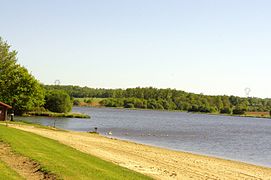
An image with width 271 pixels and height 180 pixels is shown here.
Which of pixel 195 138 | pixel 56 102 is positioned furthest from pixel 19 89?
pixel 195 138

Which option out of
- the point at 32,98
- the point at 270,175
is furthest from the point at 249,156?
the point at 32,98

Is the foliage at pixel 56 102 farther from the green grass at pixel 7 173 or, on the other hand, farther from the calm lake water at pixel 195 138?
the green grass at pixel 7 173

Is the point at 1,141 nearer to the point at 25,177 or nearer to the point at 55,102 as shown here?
the point at 25,177

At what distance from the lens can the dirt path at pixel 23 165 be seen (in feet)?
63.2

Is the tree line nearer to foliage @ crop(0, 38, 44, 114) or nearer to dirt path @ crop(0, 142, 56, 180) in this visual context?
foliage @ crop(0, 38, 44, 114)

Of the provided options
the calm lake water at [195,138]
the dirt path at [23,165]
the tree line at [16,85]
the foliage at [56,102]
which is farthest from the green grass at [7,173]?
the foliage at [56,102]

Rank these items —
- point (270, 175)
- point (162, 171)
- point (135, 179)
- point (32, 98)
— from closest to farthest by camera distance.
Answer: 1. point (135, 179)
2. point (162, 171)
3. point (270, 175)
4. point (32, 98)

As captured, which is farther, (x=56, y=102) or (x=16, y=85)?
(x=56, y=102)

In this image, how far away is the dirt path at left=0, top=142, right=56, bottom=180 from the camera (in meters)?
19.2

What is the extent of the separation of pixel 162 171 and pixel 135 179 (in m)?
7.60

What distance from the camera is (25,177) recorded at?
1877 centimetres

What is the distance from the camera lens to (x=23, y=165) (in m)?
21.8

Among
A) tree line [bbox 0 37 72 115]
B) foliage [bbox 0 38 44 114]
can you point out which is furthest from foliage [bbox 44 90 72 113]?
foliage [bbox 0 38 44 114]

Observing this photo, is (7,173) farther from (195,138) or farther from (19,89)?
(19,89)
